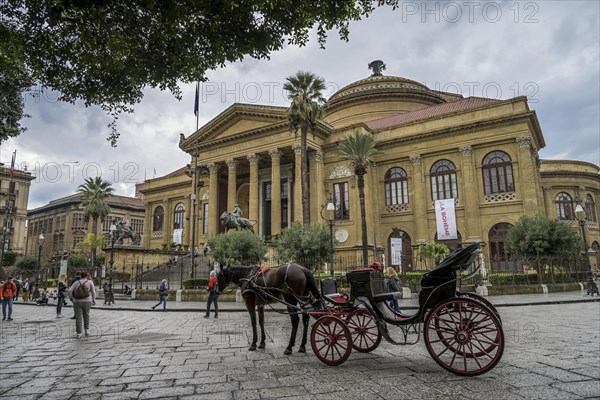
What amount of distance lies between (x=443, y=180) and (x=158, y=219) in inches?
1439

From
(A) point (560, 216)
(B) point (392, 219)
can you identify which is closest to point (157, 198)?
(B) point (392, 219)

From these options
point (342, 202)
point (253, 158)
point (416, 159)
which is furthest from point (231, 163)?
point (416, 159)

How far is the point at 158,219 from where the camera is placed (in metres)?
52.0

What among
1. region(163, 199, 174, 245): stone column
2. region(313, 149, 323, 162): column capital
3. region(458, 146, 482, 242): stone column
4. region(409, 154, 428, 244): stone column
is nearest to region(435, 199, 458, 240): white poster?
region(458, 146, 482, 242): stone column

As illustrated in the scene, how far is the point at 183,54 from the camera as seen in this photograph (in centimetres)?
596

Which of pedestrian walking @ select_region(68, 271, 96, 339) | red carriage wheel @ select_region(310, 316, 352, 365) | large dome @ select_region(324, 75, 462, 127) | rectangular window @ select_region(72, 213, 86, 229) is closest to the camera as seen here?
red carriage wheel @ select_region(310, 316, 352, 365)

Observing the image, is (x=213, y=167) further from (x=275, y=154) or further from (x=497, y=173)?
(x=497, y=173)

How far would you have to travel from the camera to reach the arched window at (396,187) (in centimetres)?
3438

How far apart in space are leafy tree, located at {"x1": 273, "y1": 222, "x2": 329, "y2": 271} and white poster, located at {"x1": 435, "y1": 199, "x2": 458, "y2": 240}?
11866mm

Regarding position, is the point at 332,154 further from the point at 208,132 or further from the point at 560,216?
the point at 560,216

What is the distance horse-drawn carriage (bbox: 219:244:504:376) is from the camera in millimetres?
4566

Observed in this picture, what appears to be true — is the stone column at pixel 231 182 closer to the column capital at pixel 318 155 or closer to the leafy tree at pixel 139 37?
the column capital at pixel 318 155

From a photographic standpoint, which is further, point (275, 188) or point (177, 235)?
point (177, 235)

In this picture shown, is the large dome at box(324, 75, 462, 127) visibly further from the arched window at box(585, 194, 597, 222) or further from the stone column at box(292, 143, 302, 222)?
the arched window at box(585, 194, 597, 222)
